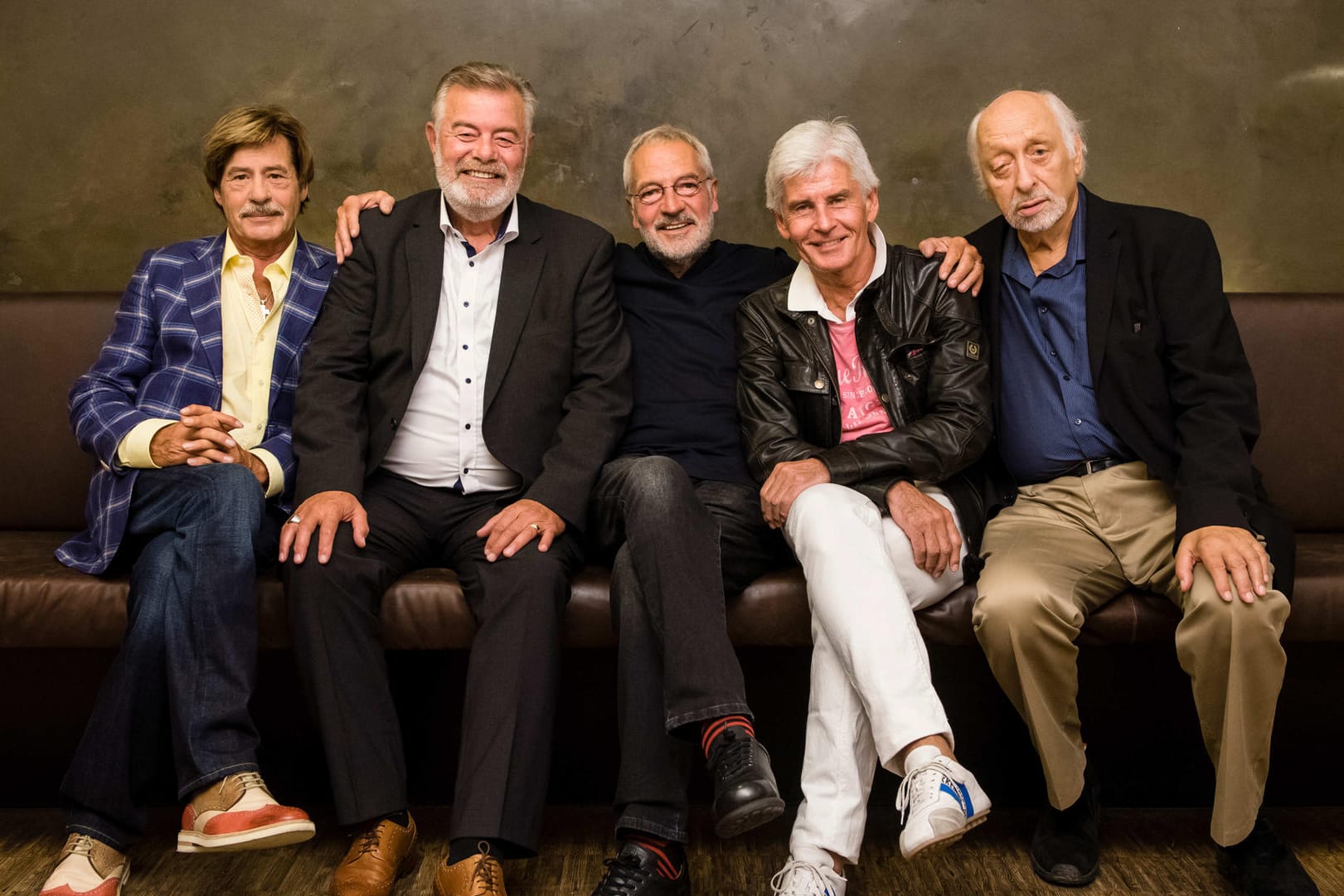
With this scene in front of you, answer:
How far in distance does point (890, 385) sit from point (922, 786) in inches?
38.2

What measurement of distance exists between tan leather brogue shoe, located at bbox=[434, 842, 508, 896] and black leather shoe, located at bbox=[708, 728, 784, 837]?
1.35 ft

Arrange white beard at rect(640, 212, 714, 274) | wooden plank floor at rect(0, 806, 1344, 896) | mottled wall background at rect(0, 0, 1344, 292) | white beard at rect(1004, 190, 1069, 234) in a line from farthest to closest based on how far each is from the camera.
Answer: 1. mottled wall background at rect(0, 0, 1344, 292)
2. white beard at rect(640, 212, 714, 274)
3. white beard at rect(1004, 190, 1069, 234)
4. wooden plank floor at rect(0, 806, 1344, 896)

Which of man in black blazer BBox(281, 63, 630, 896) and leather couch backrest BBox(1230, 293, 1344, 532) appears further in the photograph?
leather couch backrest BBox(1230, 293, 1344, 532)

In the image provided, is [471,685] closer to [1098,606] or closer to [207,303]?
[207,303]

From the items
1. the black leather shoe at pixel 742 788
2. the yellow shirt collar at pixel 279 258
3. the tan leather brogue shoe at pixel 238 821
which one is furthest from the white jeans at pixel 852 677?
the yellow shirt collar at pixel 279 258

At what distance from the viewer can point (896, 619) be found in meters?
2.06

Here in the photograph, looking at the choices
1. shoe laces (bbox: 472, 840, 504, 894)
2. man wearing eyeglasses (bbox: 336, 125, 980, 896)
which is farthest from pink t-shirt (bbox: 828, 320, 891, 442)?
shoe laces (bbox: 472, 840, 504, 894)

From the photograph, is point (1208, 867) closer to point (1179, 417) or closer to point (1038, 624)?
point (1038, 624)

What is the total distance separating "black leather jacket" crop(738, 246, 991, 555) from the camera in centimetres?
247

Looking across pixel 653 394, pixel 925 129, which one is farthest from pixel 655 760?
pixel 925 129

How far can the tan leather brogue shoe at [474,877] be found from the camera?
2.03 metres

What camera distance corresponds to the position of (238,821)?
2051 millimetres

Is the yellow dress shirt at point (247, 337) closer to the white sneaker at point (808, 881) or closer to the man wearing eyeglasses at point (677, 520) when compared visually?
the man wearing eyeglasses at point (677, 520)

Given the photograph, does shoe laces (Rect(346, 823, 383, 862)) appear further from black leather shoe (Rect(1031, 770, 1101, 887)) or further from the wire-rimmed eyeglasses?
the wire-rimmed eyeglasses
